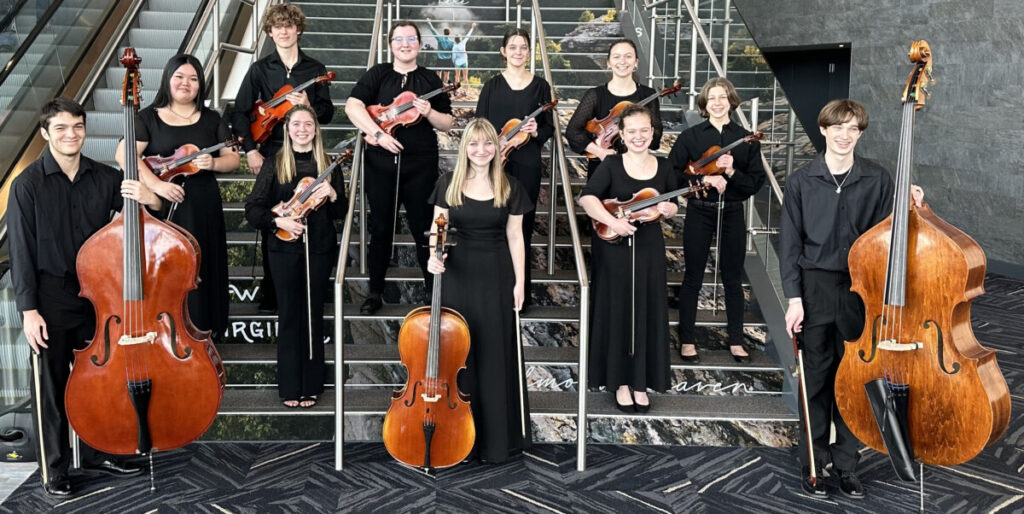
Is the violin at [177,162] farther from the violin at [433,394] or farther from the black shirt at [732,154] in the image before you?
the black shirt at [732,154]

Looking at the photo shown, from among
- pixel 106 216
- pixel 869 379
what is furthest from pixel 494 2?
pixel 869 379

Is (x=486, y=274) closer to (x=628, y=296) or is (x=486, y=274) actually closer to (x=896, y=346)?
(x=628, y=296)

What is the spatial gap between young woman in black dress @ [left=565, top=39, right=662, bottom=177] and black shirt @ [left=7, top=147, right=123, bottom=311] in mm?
2003

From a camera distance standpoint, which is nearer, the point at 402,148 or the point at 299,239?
the point at 299,239

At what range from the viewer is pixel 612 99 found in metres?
4.23

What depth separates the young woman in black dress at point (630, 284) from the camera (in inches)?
149

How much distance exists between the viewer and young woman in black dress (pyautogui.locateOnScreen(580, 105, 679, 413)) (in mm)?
3783

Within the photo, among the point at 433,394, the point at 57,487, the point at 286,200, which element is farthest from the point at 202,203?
the point at 433,394

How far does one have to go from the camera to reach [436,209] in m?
3.58

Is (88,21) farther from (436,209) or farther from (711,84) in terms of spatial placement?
(711,84)

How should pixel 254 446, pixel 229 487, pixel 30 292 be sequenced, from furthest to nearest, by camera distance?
pixel 254 446 → pixel 229 487 → pixel 30 292

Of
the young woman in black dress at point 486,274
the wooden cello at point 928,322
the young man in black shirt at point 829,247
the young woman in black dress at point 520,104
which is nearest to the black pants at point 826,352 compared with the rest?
the young man in black shirt at point 829,247

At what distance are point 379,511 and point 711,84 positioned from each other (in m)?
2.32

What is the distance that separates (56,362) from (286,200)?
41.6 inches
